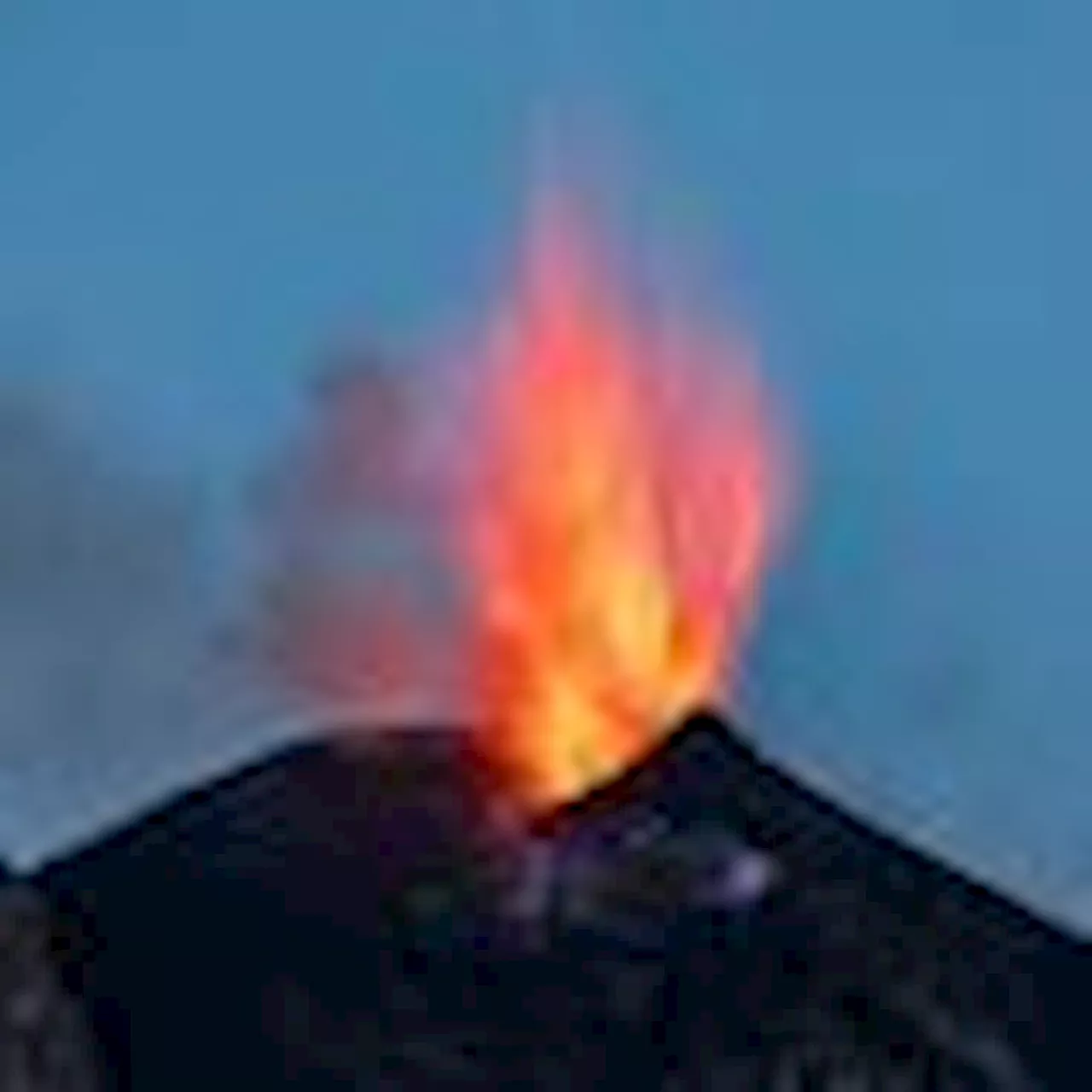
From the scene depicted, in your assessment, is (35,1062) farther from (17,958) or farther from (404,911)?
(404,911)

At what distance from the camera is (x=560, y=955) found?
10000 cm

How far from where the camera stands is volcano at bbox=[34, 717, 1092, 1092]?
95188 mm

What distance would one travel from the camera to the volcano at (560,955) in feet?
312

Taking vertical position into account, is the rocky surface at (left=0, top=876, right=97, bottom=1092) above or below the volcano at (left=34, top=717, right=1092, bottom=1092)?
below

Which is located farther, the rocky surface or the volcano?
the volcano

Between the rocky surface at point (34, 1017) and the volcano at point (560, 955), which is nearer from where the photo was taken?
the rocky surface at point (34, 1017)

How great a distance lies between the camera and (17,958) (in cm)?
8831

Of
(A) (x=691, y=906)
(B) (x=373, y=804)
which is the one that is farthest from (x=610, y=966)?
(B) (x=373, y=804)

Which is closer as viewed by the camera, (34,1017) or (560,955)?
(34,1017)

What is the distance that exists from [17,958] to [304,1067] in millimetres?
9063

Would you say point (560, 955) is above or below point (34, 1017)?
above

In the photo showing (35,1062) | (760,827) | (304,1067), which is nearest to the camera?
(35,1062)

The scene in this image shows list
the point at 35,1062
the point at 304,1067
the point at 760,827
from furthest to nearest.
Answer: the point at 760,827 < the point at 304,1067 < the point at 35,1062

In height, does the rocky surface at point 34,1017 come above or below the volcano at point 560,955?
below
